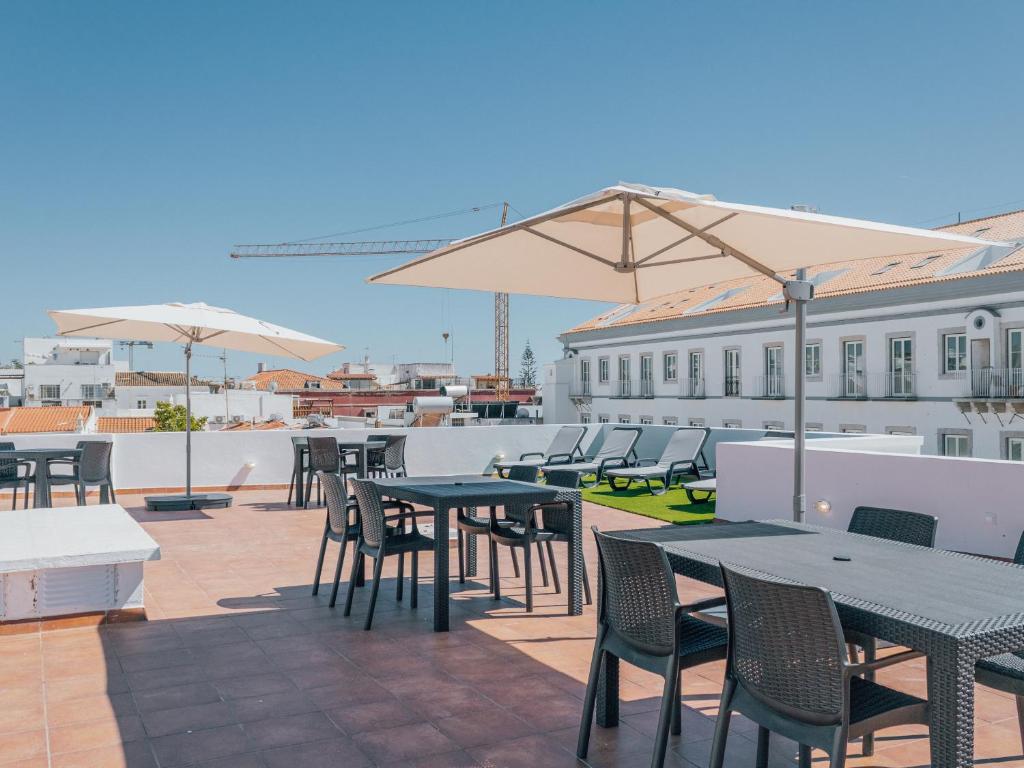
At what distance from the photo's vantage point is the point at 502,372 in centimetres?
8819

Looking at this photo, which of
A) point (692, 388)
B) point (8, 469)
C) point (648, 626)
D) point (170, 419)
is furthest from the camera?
point (170, 419)

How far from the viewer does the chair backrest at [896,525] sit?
3.79m

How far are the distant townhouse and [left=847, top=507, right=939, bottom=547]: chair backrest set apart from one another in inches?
606

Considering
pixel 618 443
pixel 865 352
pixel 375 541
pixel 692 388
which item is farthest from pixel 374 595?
pixel 692 388

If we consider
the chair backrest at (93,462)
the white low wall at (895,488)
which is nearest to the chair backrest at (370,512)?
the white low wall at (895,488)

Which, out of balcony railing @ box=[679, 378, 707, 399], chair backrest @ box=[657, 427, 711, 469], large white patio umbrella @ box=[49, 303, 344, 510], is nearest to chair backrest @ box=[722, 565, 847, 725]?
large white patio umbrella @ box=[49, 303, 344, 510]

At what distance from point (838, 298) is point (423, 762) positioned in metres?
26.7

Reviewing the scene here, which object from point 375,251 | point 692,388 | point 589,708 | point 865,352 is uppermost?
point 375,251

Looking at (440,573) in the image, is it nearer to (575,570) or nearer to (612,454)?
(575,570)

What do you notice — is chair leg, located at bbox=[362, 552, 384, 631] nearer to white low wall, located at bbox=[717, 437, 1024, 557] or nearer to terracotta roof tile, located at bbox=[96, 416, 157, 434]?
white low wall, located at bbox=[717, 437, 1024, 557]

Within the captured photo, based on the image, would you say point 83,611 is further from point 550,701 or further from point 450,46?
point 450,46

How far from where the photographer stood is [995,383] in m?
23.3

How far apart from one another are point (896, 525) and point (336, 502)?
10.8 feet

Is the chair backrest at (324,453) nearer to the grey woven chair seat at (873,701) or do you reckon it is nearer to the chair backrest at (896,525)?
the chair backrest at (896,525)
